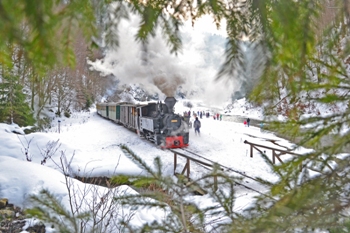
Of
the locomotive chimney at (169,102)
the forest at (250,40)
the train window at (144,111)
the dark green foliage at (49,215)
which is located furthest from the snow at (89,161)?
the locomotive chimney at (169,102)

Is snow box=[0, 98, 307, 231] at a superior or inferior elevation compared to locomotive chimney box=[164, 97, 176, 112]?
inferior

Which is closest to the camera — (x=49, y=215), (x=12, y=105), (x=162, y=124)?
(x=49, y=215)

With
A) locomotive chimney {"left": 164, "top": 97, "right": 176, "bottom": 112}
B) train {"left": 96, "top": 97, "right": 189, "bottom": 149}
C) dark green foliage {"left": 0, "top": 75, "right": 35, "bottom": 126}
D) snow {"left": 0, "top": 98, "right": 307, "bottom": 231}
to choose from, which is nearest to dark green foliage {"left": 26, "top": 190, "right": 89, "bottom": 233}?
snow {"left": 0, "top": 98, "right": 307, "bottom": 231}

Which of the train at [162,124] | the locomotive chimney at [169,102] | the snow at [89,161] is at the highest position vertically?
the locomotive chimney at [169,102]

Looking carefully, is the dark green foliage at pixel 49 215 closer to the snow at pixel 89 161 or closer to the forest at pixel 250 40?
the snow at pixel 89 161

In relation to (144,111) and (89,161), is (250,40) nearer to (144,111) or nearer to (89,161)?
(89,161)

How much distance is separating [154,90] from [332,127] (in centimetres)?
1701

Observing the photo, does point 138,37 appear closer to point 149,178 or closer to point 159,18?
point 159,18

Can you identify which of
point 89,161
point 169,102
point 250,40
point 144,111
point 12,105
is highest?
point 250,40

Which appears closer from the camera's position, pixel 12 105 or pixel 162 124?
pixel 162 124

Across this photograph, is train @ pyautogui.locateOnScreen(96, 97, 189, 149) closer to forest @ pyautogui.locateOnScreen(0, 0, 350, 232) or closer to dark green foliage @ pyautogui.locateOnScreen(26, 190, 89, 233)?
dark green foliage @ pyautogui.locateOnScreen(26, 190, 89, 233)

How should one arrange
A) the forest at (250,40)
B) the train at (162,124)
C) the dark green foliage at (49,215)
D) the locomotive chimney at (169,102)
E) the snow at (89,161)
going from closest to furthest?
1. the forest at (250,40)
2. the dark green foliage at (49,215)
3. the snow at (89,161)
4. the train at (162,124)
5. the locomotive chimney at (169,102)

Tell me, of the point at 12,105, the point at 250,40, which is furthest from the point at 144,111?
the point at 250,40

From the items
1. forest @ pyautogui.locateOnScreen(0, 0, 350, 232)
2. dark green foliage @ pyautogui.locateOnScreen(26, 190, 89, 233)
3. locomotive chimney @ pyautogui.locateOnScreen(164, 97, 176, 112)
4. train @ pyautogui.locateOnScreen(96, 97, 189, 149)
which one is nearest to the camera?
forest @ pyautogui.locateOnScreen(0, 0, 350, 232)
